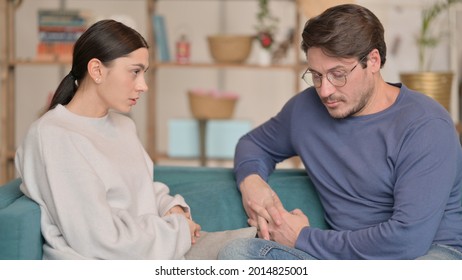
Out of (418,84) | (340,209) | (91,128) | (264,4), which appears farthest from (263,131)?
(264,4)

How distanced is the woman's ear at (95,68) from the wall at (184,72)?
3276 mm

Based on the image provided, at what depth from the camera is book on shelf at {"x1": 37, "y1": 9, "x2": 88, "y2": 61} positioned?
4.50 meters

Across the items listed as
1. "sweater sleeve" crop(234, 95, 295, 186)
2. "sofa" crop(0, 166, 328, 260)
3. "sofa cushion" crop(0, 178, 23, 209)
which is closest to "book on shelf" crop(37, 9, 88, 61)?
"sofa" crop(0, 166, 328, 260)

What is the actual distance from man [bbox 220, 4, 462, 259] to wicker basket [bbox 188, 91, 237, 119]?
2281 mm

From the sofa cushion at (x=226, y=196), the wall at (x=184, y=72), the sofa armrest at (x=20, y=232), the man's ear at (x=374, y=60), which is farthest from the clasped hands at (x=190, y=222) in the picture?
the wall at (x=184, y=72)

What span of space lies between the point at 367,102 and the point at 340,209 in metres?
0.33

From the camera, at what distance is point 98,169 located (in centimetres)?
204

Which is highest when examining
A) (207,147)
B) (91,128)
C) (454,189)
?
(91,128)

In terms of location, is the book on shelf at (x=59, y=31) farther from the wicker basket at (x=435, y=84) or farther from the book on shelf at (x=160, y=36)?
the wicker basket at (x=435, y=84)

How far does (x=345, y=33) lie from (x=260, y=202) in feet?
1.91

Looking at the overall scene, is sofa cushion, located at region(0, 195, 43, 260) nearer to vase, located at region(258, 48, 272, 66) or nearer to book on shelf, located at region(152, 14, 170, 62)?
book on shelf, located at region(152, 14, 170, 62)

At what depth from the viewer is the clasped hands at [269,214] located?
2.22 metres
